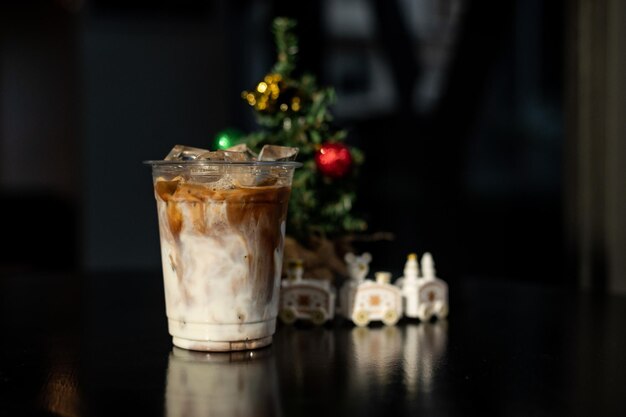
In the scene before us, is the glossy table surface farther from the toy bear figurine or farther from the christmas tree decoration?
the christmas tree decoration

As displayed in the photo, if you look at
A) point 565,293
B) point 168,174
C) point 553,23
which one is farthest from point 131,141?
point 168,174

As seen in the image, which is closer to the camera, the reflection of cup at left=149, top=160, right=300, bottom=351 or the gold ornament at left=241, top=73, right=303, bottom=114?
the reflection of cup at left=149, top=160, right=300, bottom=351

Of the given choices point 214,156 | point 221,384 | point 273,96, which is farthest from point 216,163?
point 273,96

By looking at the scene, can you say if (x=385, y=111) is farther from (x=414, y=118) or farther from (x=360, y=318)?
(x=360, y=318)

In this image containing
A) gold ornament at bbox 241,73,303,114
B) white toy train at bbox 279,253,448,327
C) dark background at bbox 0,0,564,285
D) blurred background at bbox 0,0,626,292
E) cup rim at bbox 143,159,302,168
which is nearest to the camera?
cup rim at bbox 143,159,302,168

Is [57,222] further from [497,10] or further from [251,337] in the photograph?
[251,337]

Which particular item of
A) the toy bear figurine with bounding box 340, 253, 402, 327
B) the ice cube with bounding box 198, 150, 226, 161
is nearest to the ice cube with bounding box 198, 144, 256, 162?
the ice cube with bounding box 198, 150, 226, 161
